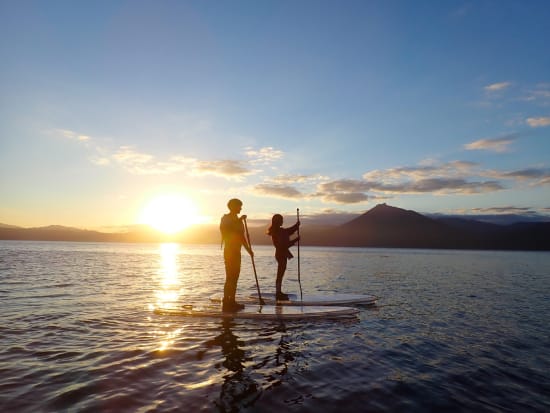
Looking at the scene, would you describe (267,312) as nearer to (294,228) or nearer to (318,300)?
(318,300)

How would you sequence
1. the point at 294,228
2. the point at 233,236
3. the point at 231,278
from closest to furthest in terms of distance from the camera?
the point at 233,236, the point at 231,278, the point at 294,228

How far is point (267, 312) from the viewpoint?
577 inches

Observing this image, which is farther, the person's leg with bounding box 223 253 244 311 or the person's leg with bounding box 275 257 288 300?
the person's leg with bounding box 275 257 288 300

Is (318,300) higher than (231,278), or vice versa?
(231,278)

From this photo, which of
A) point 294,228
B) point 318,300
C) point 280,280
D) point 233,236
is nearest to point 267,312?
point 280,280

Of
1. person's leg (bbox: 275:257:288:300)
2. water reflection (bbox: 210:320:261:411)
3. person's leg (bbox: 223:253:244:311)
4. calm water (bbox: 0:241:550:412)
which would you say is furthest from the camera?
person's leg (bbox: 275:257:288:300)

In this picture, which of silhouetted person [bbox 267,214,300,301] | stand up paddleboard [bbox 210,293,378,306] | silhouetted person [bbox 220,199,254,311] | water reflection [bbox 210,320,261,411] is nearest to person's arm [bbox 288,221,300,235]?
silhouetted person [bbox 267,214,300,301]

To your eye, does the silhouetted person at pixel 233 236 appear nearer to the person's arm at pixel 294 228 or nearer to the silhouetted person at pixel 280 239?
the silhouetted person at pixel 280 239

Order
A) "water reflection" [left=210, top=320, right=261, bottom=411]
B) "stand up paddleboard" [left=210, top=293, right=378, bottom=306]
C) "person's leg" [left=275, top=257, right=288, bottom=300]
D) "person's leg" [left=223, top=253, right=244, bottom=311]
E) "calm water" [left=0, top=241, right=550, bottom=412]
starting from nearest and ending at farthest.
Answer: "water reflection" [left=210, top=320, right=261, bottom=411], "calm water" [left=0, top=241, right=550, bottom=412], "person's leg" [left=223, top=253, right=244, bottom=311], "stand up paddleboard" [left=210, top=293, right=378, bottom=306], "person's leg" [left=275, top=257, right=288, bottom=300]

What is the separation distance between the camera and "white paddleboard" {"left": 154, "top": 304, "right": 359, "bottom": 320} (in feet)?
47.0

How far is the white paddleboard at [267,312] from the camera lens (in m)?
14.3

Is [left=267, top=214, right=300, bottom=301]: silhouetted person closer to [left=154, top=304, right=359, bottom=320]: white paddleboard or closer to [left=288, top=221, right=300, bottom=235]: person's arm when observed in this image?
[left=288, top=221, right=300, bottom=235]: person's arm

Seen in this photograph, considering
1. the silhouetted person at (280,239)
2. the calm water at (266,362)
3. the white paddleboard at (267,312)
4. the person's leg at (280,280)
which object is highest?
the silhouetted person at (280,239)

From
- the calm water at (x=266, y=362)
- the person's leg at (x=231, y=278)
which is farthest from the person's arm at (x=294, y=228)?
the calm water at (x=266, y=362)
